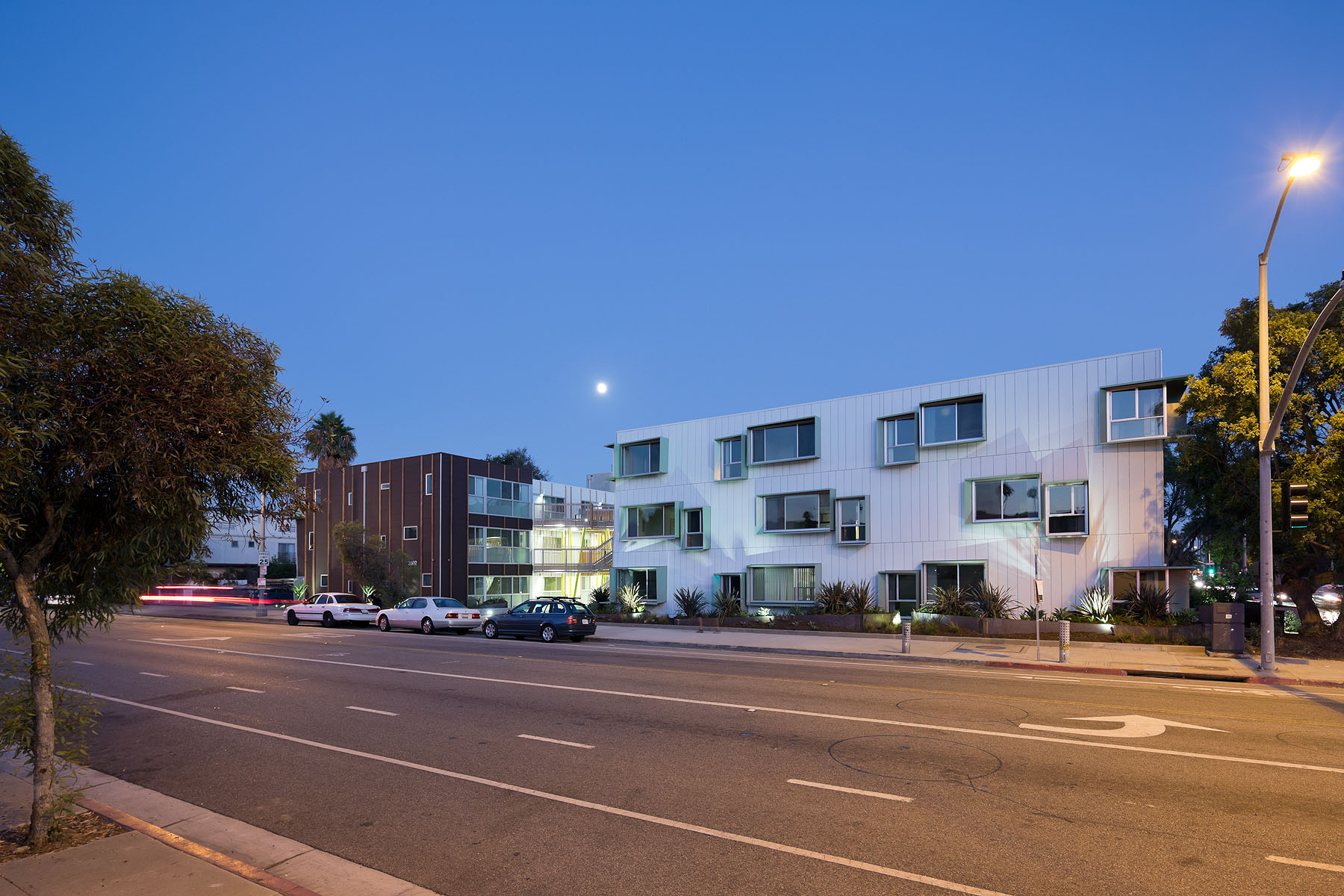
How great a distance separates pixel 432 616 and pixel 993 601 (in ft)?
70.5

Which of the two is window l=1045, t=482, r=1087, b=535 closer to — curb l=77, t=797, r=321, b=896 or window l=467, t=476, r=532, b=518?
curb l=77, t=797, r=321, b=896

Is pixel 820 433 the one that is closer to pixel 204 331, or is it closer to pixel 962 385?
pixel 962 385

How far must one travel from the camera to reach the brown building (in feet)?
153

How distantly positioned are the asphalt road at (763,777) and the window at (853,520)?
1586cm

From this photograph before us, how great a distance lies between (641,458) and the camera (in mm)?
40562

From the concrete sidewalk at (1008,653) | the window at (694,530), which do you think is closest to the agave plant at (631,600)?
the window at (694,530)

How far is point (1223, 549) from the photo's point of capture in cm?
3334

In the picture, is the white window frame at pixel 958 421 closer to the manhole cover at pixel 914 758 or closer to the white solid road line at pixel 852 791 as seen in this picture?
the manhole cover at pixel 914 758

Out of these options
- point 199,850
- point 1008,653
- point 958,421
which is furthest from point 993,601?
point 199,850

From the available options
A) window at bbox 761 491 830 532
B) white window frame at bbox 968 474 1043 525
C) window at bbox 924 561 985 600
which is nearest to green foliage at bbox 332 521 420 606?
window at bbox 761 491 830 532

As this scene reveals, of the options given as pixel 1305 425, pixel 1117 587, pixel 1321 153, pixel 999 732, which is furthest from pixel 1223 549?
pixel 999 732

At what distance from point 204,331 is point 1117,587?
→ 27965mm

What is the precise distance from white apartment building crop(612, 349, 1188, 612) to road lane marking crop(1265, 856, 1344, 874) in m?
18.5

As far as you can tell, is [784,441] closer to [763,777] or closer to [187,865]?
[763,777]
